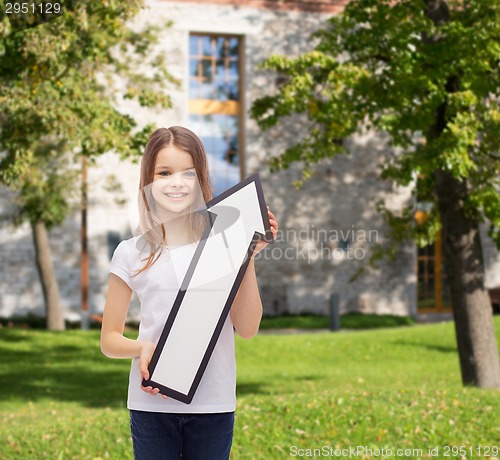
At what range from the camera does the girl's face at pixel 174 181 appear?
8.27 feet

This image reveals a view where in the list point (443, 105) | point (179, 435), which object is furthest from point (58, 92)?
point (179, 435)

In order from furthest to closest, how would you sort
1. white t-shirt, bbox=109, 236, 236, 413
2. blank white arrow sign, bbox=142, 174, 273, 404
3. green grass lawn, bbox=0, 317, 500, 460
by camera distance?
green grass lawn, bbox=0, 317, 500, 460 → white t-shirt, bbox=109, 236, 236, 413 → blank white arrow sign, bbox=142, 174, 273, 404

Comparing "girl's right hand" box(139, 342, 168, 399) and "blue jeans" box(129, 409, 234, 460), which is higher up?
"girl's right hand" box(139, 342, 168, 399)

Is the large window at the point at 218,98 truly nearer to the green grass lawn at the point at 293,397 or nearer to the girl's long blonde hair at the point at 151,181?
the green grass lawn at the point at 293,397

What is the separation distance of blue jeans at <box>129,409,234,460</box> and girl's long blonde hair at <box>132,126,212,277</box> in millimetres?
482

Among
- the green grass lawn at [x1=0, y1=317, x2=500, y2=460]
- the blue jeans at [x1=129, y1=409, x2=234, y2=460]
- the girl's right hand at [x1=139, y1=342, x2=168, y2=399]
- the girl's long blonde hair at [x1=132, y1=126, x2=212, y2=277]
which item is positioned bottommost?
the green grass lawn at [x1=0, y1=317, x2=500, y2=460]

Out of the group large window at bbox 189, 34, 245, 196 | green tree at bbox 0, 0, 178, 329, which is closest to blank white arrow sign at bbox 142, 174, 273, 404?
green tree at bbox 0, 0, 178, 329

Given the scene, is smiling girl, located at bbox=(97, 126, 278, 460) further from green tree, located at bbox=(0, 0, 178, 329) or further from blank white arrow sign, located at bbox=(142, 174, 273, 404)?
green tree, located at bbox=(0, 0, 178, 329)

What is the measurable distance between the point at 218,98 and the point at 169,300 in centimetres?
2046

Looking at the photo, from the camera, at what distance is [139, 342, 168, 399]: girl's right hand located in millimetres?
2334

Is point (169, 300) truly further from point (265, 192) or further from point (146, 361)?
point (265, 192)

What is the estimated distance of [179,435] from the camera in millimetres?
2482

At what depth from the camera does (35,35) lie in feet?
26.9

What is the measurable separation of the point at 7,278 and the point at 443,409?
16063 mm
